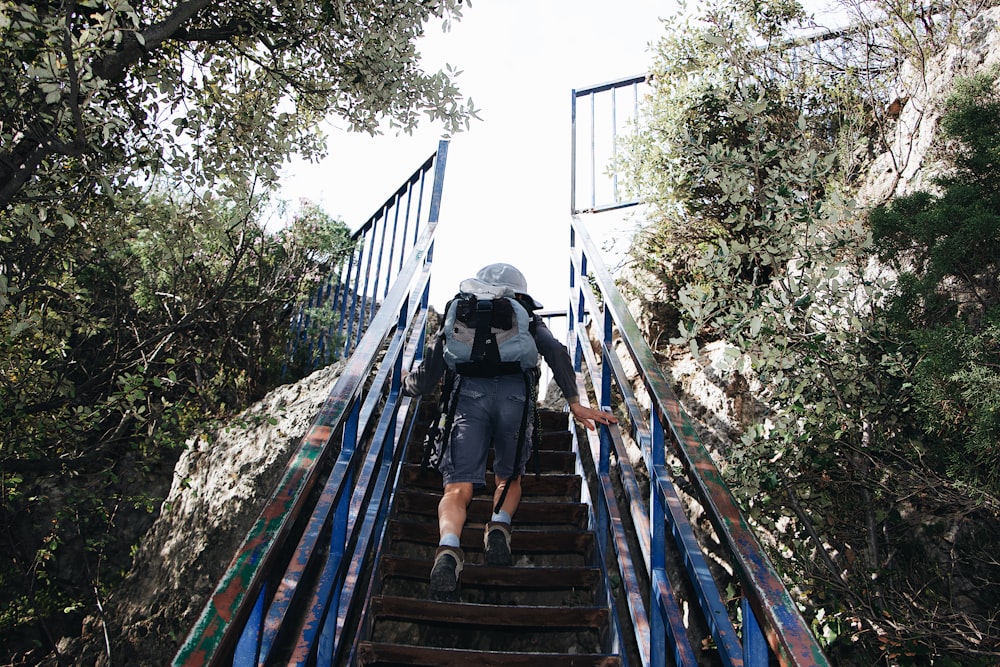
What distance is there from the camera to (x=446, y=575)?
8.98 feet

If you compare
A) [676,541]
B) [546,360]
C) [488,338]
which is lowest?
[676,541]

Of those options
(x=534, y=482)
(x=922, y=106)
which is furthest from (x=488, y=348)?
(x=922, y=106)

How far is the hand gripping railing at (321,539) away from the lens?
1438 mm

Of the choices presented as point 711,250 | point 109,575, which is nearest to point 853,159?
point 711,250

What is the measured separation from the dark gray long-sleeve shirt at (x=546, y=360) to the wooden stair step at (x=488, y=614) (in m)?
0.97

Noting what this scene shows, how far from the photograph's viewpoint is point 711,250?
369 cm

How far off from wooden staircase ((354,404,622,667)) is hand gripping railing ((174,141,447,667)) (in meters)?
0.15

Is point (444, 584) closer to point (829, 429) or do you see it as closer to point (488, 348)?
Answer: point (488, 348)

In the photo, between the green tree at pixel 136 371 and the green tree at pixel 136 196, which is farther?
the green tree at pixel 136 371

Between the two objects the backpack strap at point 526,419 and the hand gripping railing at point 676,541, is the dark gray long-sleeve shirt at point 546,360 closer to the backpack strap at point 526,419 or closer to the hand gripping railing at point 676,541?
the backpack strap at point 526,419

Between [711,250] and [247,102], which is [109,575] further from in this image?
[711,250]

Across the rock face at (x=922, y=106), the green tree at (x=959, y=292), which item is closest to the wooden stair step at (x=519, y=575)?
the green tree at (x=959, y=292)

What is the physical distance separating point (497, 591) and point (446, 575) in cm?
70

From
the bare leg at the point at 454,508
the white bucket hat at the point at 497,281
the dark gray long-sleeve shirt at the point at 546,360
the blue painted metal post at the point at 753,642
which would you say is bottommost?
the bare leg at the point at 454,508
